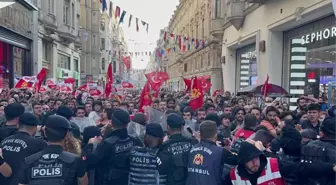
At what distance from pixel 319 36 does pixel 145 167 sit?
1155cm

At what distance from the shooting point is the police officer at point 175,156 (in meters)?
4.70

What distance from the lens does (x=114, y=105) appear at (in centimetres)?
1004

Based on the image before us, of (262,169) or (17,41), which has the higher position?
(17,41)

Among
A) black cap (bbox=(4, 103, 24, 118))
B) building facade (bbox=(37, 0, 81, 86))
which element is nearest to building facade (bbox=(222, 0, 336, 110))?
black cap (bbox=(4, 103, 24, 118))

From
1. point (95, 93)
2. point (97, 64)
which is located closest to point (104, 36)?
point (97, 64)

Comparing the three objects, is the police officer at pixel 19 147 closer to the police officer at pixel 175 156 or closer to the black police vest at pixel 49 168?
the black police vest at pixel 49 168

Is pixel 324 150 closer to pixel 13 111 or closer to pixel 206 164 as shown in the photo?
pixel 206 164

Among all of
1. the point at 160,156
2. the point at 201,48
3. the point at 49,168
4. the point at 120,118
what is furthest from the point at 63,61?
the point at 49,168

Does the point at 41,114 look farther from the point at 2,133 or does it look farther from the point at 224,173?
the point at 224,173

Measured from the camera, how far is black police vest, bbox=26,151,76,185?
374cm

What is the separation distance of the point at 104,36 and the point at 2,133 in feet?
188

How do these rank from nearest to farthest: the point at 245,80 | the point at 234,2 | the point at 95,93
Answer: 1. the point at 95,93
2. the point at 234,2
3. the point at 245,80

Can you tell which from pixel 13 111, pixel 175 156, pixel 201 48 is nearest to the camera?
pixel 175 156

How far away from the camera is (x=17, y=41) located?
22.0 meters
